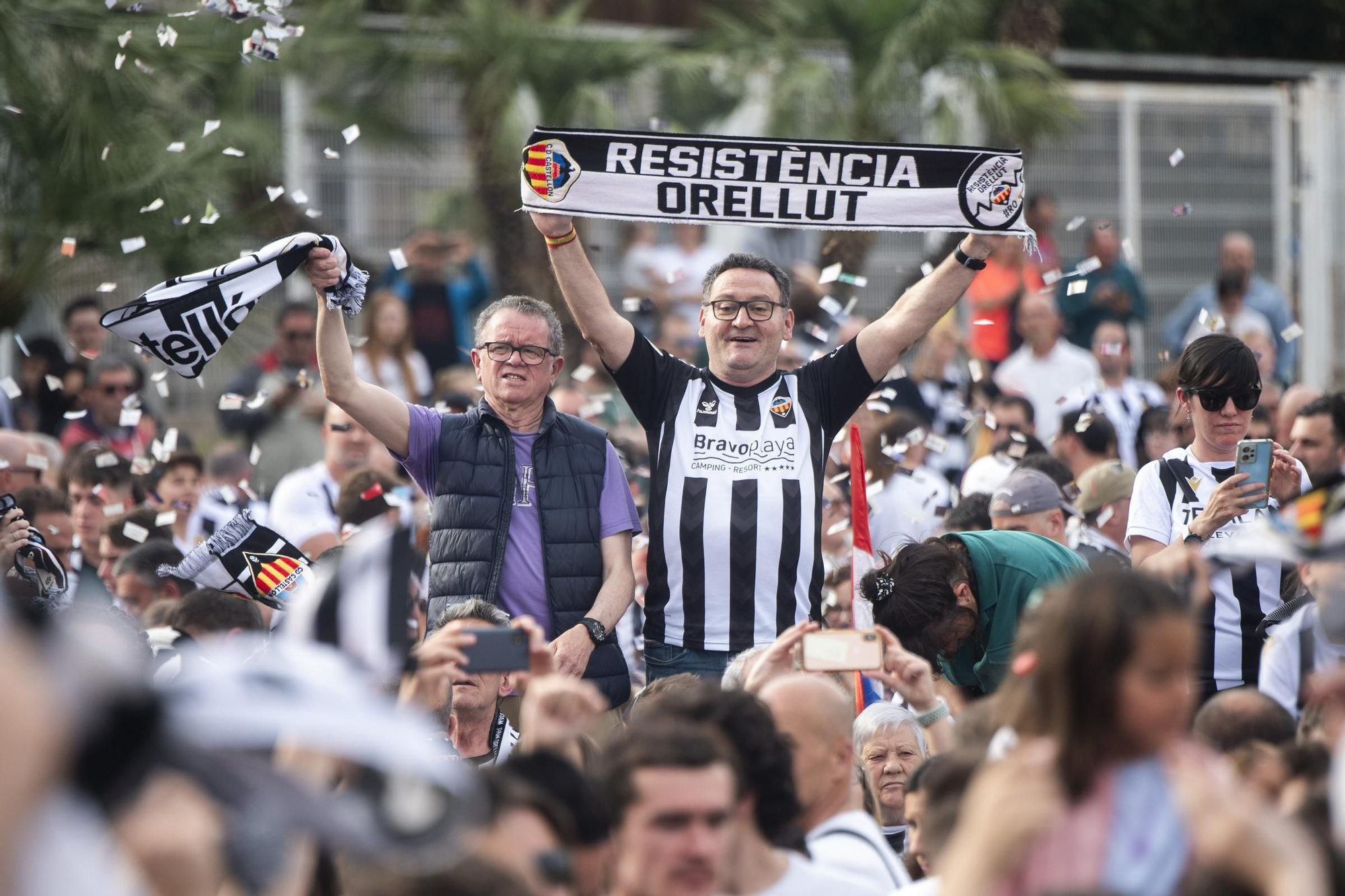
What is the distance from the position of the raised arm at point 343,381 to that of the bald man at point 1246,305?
27.7ft

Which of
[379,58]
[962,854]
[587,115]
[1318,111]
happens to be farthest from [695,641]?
[1318,111]

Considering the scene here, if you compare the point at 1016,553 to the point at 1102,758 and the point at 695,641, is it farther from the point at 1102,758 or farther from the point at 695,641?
the point at 1102,758

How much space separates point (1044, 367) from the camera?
1159 centimetres

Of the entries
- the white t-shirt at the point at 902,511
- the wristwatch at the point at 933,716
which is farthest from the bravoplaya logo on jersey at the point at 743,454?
the white t-shirt at the point at 902,511

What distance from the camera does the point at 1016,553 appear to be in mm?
5926

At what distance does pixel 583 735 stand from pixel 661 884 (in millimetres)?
799

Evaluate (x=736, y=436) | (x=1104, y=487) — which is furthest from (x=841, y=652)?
(x=1104, y=487)

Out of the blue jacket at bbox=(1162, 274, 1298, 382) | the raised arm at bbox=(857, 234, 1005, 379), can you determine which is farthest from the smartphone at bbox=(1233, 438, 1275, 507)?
the blue jacket at bbox=(1162, 274, 1298, 382)

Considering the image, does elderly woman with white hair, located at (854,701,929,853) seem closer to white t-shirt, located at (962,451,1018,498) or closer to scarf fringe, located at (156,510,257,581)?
scarf fringe, located at (156,510,257,581)

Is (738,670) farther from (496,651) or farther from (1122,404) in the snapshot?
(1122,404)

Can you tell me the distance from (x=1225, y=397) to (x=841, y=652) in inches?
90.6

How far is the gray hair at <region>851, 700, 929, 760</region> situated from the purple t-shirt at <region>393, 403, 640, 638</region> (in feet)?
3.59

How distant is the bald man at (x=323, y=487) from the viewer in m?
8.90

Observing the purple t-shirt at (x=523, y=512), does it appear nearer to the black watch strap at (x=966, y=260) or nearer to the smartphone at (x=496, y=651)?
the black watch strap at (x=966, y=260)
